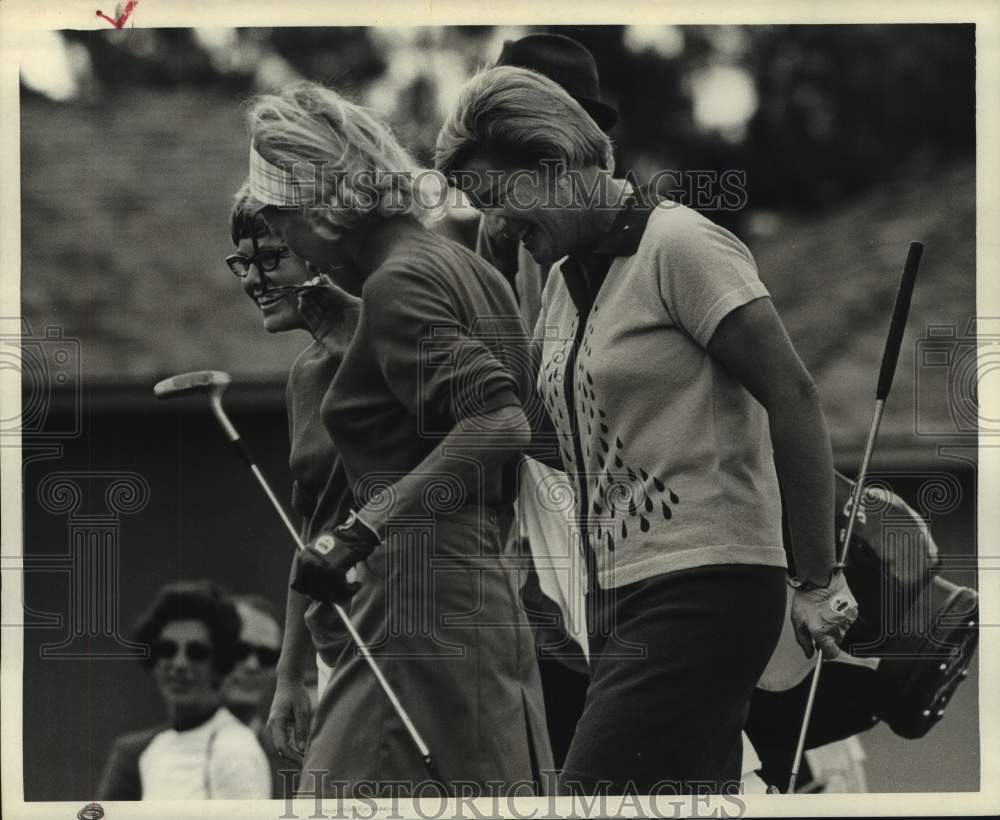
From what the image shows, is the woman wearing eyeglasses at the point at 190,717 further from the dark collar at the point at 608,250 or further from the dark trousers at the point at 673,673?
the dark collar at the point at 608,250

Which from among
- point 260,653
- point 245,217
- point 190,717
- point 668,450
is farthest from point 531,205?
point 190,717

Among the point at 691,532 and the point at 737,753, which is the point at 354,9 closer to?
the point at 691,532

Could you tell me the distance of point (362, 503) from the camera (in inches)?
191

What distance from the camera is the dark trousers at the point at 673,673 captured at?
434 cm

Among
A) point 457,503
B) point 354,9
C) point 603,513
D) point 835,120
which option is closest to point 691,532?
point 603,513

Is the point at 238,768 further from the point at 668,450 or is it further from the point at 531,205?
the point at 531,205

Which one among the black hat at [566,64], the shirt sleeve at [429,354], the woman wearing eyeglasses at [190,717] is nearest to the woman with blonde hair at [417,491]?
the shirt sleeve at [429,354]

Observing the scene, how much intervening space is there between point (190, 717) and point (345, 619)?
63 cm

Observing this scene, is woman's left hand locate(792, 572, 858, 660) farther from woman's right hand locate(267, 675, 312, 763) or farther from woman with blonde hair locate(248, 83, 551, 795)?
woman's right hand locate(267, 675, 312, 763)

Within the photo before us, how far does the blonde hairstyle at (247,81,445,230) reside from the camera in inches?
192

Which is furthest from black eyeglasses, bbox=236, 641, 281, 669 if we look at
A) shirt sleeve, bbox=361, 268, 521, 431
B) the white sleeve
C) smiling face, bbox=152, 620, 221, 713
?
shirt sleeve, bbox=361, 268, 521, 431

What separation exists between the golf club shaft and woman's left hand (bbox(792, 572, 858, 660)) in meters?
1.10

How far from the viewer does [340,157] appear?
4926 mm

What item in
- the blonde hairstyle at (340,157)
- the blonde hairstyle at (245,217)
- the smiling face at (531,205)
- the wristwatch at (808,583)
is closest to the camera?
the wristwatch at (808,583)
